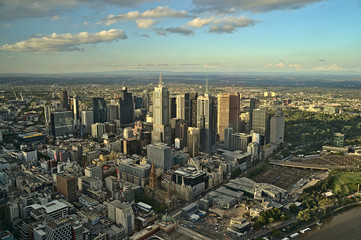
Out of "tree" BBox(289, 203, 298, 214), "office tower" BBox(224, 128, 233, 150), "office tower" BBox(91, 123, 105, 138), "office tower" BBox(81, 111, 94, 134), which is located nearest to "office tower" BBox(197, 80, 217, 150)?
"office tower" BBox(224, 128, 233, 150)

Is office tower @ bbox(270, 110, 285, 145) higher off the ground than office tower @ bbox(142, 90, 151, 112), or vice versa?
office tower @ bbox(142, 90, 151, 112)

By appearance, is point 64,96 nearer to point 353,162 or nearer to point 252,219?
point 252,219

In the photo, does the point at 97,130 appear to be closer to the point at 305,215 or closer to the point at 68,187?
the point at 68,187

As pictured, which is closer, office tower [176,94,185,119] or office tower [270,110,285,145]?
office tower [270,110,285,145]

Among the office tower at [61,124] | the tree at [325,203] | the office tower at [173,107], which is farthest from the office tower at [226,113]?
the office tower at [61,124]

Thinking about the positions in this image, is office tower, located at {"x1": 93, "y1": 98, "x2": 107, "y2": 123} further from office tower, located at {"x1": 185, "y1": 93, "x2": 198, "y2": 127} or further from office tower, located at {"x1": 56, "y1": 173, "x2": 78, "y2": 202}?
office tower, located at {"x1": 56, "y1": 173, "x2": 78, "y2": 202}

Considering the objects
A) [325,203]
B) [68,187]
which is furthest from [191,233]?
[325,203]

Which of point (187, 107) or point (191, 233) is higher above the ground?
point (187, 107)
